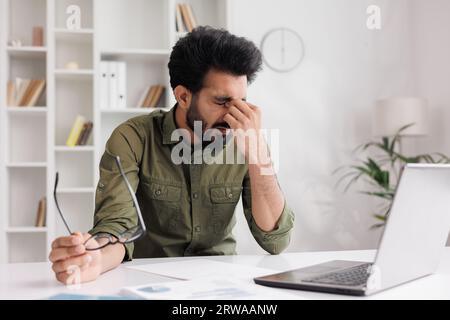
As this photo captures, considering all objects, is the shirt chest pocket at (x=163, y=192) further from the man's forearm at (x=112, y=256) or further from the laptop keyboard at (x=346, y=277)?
the laptop keyboard at (x=346, y=277)

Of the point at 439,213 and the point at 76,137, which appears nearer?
the point at 439,213

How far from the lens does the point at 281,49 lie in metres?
3.88

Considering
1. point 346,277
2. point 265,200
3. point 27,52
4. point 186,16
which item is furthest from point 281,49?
point 346,277

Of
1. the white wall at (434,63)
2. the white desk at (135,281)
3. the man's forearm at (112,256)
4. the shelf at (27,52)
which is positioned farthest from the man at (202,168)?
the white wall at (434,63)

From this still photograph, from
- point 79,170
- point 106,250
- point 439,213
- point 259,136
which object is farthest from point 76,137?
point 439,213

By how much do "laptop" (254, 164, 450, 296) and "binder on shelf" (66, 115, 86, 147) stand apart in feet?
8.17

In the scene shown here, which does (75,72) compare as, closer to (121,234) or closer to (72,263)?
(121,234)

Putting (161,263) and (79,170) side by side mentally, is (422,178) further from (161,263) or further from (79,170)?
(79,170)

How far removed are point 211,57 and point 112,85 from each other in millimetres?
1826

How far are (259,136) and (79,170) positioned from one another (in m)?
2.19

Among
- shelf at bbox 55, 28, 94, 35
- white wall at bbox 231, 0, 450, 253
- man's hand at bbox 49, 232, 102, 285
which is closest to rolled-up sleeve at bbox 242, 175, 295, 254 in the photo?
man's hand at bbox 49, 232, 102, 285

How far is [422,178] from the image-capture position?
101 cm

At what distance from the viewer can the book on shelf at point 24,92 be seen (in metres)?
3.39

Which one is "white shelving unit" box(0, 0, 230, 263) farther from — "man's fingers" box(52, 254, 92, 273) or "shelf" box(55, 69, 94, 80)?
"man's fingers" box(52, 254, 92, 273)
